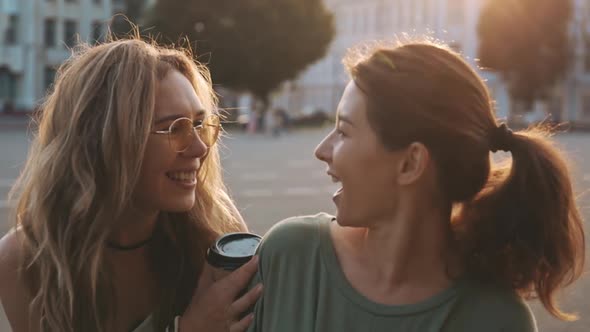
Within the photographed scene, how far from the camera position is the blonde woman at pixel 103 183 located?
9.92 feet

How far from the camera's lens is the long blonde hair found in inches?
119

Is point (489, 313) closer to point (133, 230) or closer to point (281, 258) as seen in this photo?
point (281, 258)

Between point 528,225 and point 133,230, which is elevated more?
point 528,225

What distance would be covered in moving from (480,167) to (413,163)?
19 centimetres

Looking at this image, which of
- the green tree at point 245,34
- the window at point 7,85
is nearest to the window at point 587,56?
the green tree at point 245,34

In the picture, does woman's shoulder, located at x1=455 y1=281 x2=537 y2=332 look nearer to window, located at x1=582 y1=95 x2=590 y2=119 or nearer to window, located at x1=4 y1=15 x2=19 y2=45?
window, located at x1=4 y1=15 x2=19 y2=45

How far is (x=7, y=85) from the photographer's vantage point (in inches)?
2318

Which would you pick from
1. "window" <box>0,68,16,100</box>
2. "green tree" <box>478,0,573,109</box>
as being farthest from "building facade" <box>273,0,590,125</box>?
"window" <box>0,68,16,100</box>

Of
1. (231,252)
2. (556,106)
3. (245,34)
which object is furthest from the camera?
(556,106)

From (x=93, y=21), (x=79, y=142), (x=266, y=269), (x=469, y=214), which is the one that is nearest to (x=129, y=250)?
(x=79, y=142)

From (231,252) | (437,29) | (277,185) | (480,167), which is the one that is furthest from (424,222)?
(437,29)

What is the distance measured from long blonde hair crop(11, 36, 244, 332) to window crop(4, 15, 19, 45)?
Result: 5845cm

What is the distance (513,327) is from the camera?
7.57 ft

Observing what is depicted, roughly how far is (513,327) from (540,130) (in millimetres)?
552
